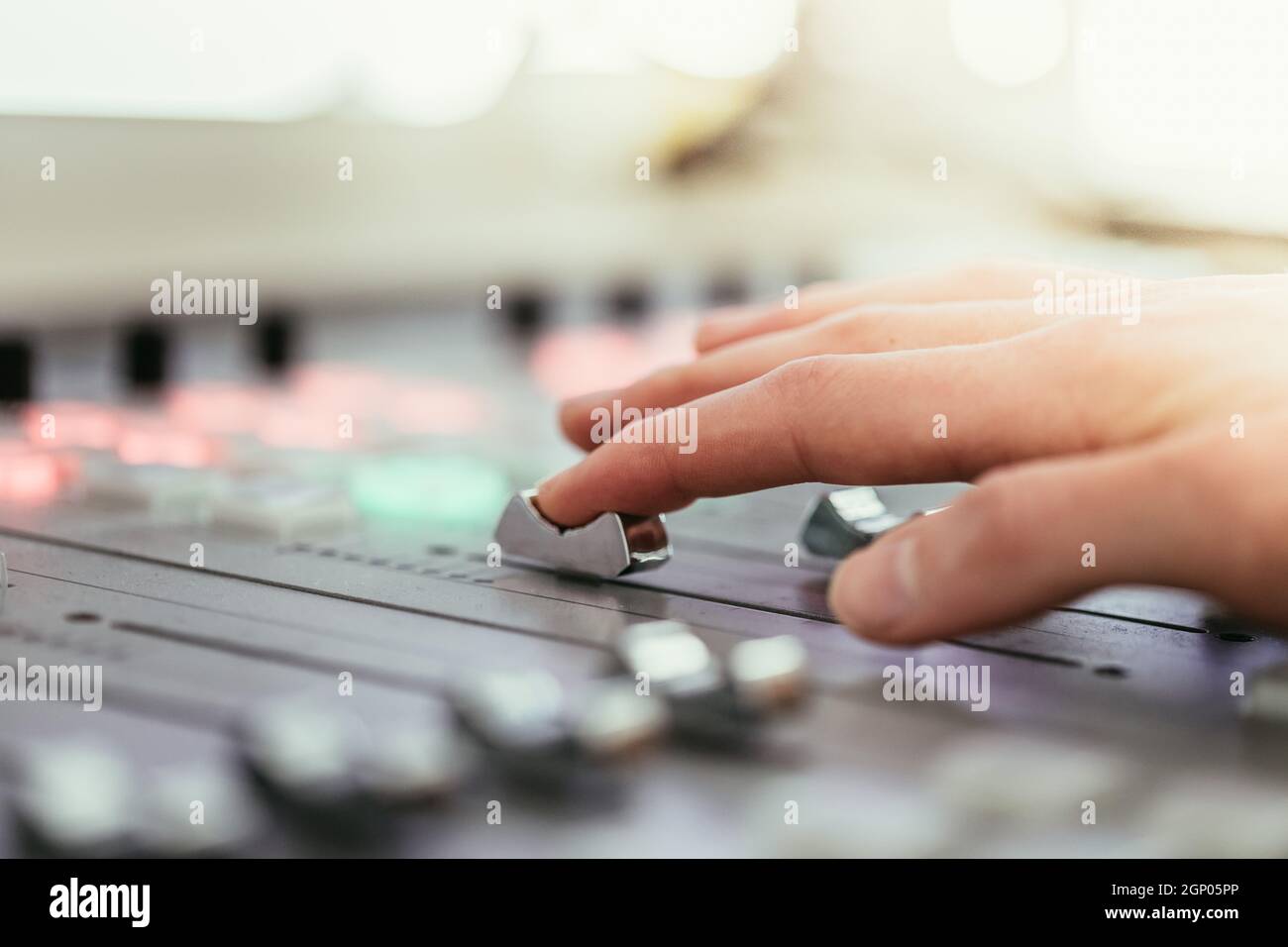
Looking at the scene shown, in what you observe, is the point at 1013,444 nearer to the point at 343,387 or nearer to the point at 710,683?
the point at 710,683

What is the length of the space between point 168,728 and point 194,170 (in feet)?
6.88

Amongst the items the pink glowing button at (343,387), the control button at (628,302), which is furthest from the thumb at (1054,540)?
the control button at (628,302)

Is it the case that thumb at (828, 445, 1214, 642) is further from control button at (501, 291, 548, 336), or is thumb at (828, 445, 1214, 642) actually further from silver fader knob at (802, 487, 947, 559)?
control button at (501, 291, 548, 336)

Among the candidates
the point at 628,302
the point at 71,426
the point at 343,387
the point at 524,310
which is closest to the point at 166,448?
the point at 71,426

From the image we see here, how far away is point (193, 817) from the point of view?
50 centimetres

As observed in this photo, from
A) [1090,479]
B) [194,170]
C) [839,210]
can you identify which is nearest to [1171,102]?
[839,210]

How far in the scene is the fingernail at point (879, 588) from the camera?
695 mm

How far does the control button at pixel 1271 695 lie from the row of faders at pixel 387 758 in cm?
24

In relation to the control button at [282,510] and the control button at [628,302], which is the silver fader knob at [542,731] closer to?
the control button at [282,510]

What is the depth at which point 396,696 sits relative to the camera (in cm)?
65

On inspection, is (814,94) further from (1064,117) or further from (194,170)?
(194,170)

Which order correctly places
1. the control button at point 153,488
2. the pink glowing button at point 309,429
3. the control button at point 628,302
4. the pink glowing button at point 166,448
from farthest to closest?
the control button at point 628,302 < the pink glowing button at point 309,429 < the pink glowing button at point 166,448 < the control button at point 153,488

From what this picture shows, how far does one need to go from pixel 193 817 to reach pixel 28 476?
872 mm

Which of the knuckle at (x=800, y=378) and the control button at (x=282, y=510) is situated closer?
the knuckle at (x=800, y=378)
